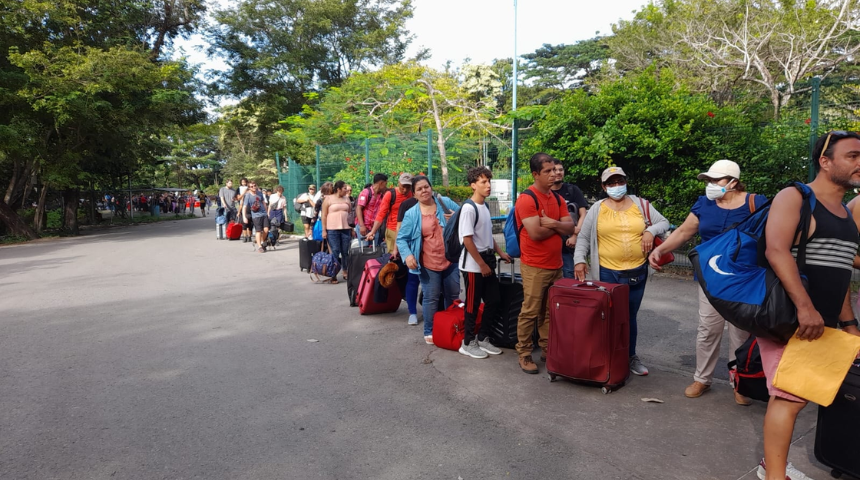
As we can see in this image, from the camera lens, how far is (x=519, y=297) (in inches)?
219

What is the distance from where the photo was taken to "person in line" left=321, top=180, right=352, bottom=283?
9320 millimetres

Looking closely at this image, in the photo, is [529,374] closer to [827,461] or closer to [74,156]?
[827,461]

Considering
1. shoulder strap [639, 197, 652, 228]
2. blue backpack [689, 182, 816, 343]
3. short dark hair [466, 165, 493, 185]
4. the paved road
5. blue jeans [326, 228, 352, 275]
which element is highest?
short dark hair [466, 165, 493, 185]

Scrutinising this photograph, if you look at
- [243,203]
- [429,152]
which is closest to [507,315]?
[429,152]

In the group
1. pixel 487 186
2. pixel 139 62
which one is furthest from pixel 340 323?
pixel 139 62

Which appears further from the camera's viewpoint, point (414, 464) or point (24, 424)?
point (24, 424)

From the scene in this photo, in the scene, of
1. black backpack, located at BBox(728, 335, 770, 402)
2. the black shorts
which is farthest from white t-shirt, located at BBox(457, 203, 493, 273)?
the black shorts

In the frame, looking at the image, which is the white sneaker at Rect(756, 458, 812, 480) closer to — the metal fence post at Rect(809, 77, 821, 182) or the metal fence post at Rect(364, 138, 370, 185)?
the metal fence post at Rect(809, 77, 821, 182)

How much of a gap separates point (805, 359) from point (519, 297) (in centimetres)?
302

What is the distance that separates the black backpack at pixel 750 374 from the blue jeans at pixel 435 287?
2.81m

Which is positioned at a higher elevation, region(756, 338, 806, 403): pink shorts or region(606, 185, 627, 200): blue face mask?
region(606, 185, 627, 200): blue face mask

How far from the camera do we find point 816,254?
9.01ft

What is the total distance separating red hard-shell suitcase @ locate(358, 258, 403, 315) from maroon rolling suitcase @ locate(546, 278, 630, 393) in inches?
125

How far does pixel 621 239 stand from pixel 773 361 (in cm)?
199
